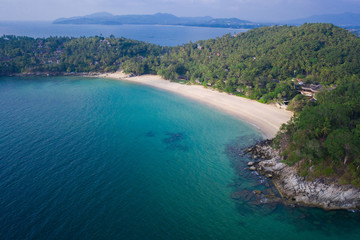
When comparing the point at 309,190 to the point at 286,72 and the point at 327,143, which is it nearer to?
the point at 327,143

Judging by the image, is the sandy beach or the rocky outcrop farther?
the sandy beach

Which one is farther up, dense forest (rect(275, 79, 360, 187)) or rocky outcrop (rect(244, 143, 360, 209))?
dense forest (rect(275, 79, 360, 187))

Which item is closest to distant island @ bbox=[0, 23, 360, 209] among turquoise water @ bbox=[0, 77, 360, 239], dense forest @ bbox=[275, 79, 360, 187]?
dense forest @ bbox=[275, 79, 360, 187]

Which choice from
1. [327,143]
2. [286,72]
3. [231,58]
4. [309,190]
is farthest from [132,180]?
[231,58]

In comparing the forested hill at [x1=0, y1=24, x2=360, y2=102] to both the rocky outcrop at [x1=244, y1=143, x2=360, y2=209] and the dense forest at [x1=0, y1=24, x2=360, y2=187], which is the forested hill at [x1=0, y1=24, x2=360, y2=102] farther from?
the rocky outcrop at [x1=244, y1=143, x2=360, y2=209]

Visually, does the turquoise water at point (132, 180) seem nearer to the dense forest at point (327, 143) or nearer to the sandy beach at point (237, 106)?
the sandy beach at point (237, 106)

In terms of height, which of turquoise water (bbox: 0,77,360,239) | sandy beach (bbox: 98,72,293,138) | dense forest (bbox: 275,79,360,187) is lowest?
turquoise water (bbox: 0,77,360,239)

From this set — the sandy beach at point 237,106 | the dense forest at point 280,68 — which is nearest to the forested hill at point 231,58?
A: the dense forest at point 280,68

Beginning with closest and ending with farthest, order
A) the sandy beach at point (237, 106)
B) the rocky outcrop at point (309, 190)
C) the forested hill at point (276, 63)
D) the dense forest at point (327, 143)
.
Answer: the rocky outcrop at point (309, 190) → the dense forest at point (327, 143) → the sandy beach at point (237, 106) → the forested hill at point (276, 63)
